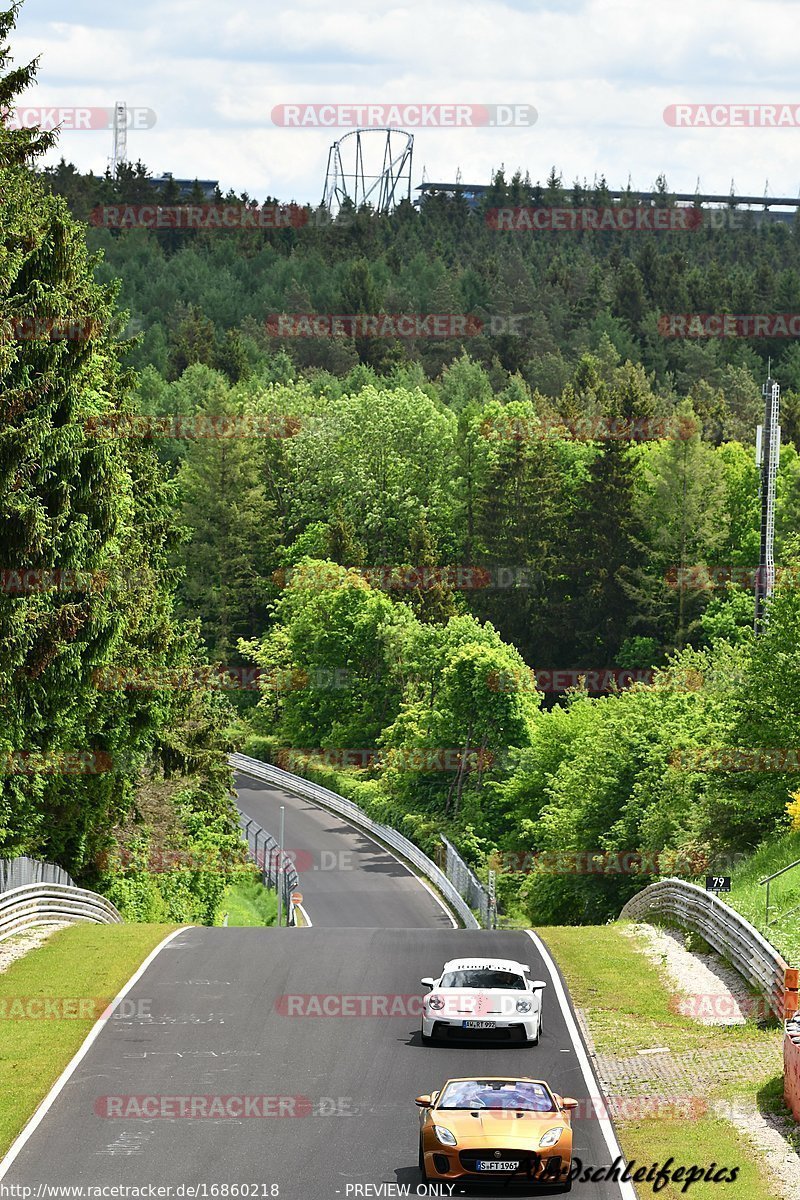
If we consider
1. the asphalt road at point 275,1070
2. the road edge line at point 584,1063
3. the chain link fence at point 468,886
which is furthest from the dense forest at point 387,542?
the road edge line at point 584,1063

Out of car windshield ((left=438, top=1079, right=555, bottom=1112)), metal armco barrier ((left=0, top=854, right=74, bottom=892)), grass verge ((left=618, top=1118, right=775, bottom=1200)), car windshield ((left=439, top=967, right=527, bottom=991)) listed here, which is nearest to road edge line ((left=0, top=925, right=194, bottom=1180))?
metal armco barrier ((left=0, top=854, right=74, bottom=892))

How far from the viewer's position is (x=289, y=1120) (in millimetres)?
18891

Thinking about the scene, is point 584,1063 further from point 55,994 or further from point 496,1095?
point 55,994

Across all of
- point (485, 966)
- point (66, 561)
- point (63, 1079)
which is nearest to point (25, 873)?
point (66, 561)

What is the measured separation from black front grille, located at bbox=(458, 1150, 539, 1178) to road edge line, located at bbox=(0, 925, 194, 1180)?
475 centimetres

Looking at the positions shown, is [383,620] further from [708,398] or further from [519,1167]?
[519,1167]

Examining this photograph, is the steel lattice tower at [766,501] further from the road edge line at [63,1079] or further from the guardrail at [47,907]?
the road edge line at [63,1079]

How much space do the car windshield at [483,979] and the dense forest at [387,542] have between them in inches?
392

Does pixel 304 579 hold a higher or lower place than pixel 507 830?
higher

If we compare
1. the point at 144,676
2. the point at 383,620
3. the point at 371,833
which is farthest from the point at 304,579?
the point at 144,676

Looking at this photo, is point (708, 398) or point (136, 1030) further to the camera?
point (708, 398)

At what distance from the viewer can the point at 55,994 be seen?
85.0 feet

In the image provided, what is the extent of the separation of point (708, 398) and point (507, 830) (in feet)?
214

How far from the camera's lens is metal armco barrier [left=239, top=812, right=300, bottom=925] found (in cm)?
6022
